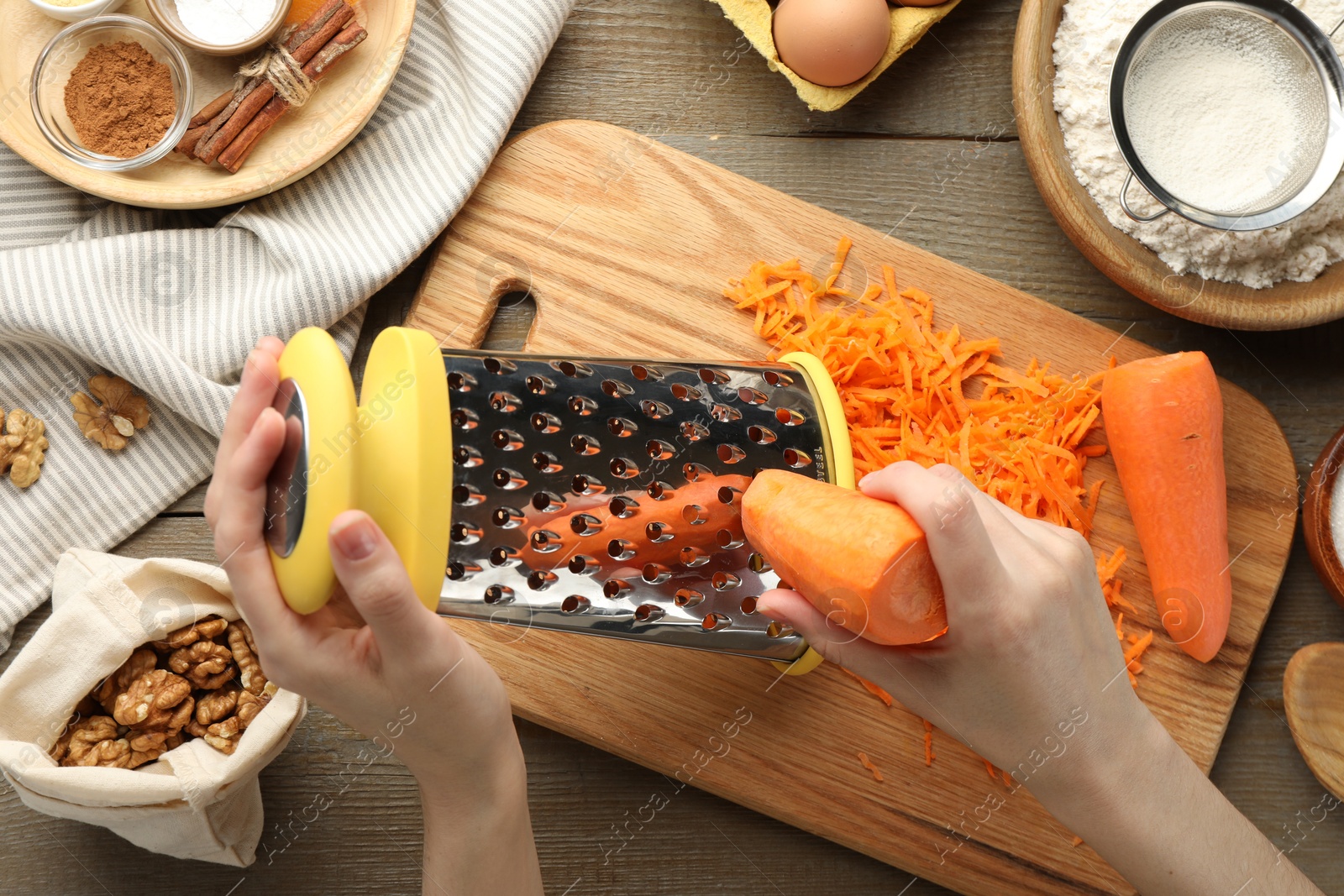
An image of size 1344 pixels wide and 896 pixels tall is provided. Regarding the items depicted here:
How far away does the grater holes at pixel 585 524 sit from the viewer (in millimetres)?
1055

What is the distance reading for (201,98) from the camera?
55.8 inches

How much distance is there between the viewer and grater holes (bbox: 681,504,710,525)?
3.57 feet

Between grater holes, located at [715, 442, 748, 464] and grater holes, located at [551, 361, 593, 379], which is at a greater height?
grater holes, located at [551, 361, 593, 379]

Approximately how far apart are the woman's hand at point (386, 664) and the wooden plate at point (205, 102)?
22.5 inches

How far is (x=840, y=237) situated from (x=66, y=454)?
1242 mm

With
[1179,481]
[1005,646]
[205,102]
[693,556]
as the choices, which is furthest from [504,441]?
[1179,481]

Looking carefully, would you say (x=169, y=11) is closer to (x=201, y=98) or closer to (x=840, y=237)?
(x=201, y=98)

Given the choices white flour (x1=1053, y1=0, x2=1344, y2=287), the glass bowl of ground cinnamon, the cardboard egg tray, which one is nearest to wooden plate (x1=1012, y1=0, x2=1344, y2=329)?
white flour (x1=1053, y1=0, x2=1344, y2=287)

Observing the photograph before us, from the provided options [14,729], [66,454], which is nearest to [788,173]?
[66,454]

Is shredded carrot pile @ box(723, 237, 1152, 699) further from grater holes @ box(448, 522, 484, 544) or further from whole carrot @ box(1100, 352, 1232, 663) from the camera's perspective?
grater holes @ box(448, 522, 484, 544)

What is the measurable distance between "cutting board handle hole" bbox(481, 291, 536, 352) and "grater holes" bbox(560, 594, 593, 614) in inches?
20.3

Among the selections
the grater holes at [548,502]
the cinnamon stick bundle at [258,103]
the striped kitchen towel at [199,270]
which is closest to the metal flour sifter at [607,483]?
the grater holes at [548,502]

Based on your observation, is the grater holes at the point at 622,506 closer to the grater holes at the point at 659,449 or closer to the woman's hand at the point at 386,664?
the grater holes at the point at 659,449

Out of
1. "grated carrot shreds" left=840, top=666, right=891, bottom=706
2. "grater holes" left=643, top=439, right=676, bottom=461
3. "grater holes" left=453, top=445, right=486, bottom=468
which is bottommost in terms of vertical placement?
"grated carrot shreds" left=840, top=666, right=891, bottom=706
